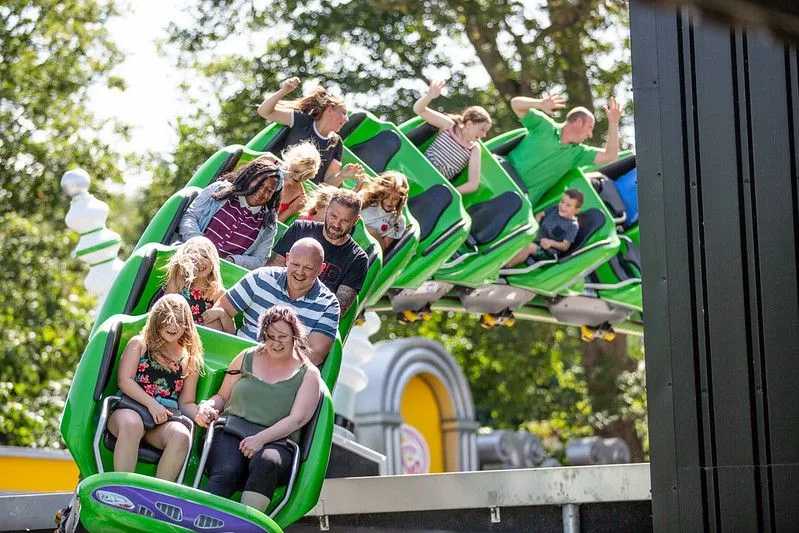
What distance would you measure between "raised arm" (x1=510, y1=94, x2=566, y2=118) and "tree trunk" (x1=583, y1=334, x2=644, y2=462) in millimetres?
8248

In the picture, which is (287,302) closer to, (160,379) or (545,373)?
(160,379)

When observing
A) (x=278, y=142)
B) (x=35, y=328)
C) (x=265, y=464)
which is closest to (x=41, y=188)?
A: (x=35, y=328)

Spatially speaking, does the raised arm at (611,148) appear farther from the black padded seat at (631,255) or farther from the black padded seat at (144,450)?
the black padded seat at (144,450)

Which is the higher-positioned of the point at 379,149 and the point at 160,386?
the point at 379,149

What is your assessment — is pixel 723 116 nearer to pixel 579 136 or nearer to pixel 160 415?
pixel 160 415

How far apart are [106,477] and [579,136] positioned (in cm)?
A: 547

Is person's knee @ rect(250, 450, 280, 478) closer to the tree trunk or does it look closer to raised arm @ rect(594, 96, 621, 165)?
raised arm @ rect(594, 96, 621, 165)

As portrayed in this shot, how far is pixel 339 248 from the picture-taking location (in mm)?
5855

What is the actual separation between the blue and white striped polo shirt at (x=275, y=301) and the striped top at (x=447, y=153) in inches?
124

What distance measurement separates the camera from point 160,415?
4.51 meters

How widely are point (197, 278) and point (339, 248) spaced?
32.1 inches

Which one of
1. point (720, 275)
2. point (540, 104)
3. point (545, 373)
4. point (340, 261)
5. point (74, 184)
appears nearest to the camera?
point (720, 275)

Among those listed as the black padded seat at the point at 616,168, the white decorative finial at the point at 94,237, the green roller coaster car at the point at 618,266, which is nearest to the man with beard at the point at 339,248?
the white decorative finial at the point at 94,237

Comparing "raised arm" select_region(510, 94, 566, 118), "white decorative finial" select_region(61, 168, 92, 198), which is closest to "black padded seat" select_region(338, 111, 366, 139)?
"raised arm" select_region(510, 94, 566, 118)
